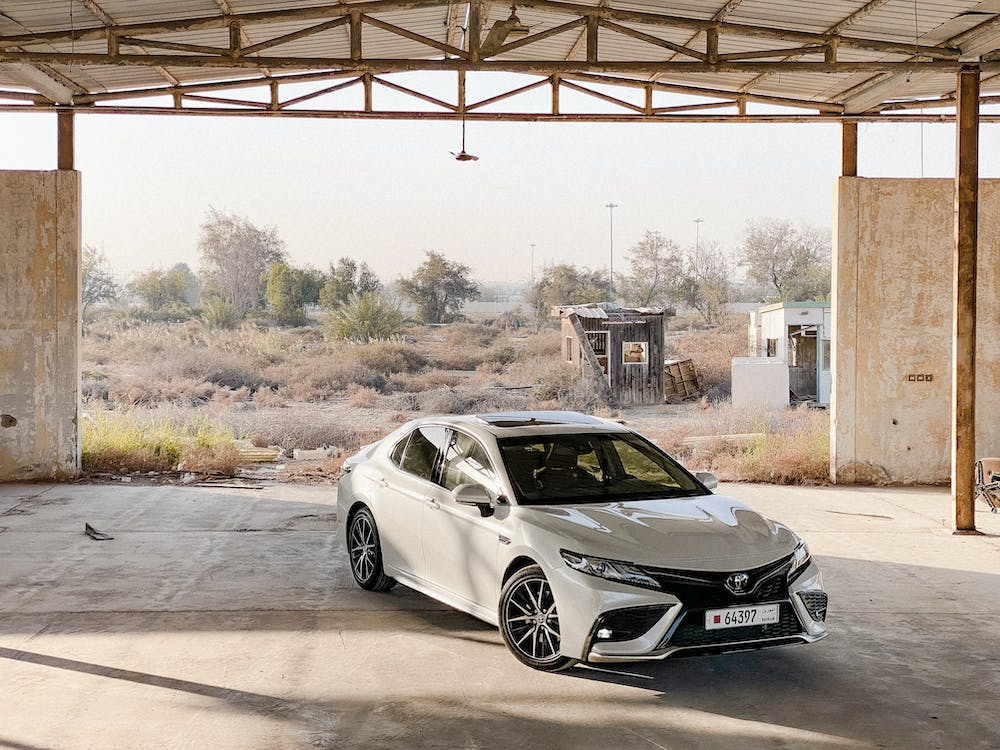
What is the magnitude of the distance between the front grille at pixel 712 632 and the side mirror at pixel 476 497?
1.45 metres

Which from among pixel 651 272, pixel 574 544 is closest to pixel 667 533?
pixel 574 544

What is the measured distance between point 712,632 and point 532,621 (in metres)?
1.03

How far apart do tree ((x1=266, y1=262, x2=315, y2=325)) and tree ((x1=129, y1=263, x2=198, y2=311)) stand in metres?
3.37

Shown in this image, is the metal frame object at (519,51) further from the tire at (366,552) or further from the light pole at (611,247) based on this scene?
the light pole at (611,247)

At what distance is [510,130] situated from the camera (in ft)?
162

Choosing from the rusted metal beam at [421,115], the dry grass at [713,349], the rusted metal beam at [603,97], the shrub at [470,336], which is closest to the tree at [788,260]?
the dry grass at [713,349]

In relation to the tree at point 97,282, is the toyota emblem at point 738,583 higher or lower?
lower

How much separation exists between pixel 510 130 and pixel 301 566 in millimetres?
42102

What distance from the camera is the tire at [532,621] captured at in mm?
5988

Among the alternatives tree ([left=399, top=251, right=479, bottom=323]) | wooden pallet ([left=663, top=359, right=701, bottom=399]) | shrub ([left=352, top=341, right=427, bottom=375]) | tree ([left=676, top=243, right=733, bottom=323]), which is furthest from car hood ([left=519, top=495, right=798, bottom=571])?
tree ([left=676, top=243, right=733, bottom=323])

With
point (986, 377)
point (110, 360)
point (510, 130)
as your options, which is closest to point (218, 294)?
point (110, 360)

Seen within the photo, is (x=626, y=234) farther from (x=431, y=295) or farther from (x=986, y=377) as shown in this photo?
(x=986, y=377)

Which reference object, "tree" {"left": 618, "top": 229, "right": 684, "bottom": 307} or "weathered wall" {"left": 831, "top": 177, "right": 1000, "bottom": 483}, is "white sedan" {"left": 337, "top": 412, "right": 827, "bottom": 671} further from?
"tree" {"left": 618, "top": 229, "right": 684, "bottom": 307}

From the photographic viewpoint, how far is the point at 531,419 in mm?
7676
